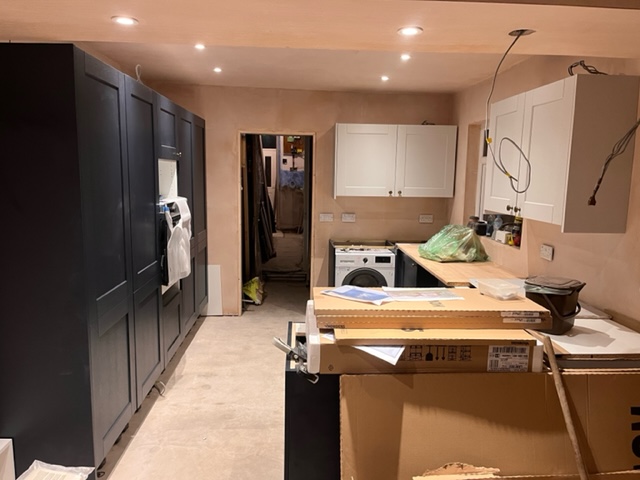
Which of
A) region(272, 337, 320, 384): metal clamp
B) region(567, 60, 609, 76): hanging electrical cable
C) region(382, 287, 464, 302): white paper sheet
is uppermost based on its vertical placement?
region(567, 60, 609, 76): hanging electrical cable

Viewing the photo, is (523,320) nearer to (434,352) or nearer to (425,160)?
(434,352)

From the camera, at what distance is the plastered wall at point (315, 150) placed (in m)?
4.88

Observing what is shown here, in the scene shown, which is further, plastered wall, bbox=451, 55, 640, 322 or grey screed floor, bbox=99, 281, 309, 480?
grey screed floor, bbox=99, 281, 309, 480

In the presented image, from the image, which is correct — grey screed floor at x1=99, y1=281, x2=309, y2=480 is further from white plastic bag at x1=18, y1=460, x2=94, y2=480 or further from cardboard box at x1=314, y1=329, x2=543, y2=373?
cardboard box at x1=314, y1=329, x2=543, y2=373

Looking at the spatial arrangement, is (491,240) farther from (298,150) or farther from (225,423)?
(298,150)

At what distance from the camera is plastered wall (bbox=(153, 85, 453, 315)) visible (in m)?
4.88

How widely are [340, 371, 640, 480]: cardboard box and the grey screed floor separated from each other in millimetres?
1094

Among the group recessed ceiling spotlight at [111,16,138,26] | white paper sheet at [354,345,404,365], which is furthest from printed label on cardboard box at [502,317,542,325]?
Result: recessed ceiling spotlight at [111,16,138,26]

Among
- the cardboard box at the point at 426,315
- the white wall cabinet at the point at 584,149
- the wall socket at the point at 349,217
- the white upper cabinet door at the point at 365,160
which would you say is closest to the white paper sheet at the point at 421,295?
the cardboard box at the point at 426,315

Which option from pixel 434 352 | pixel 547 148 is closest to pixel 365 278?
pixel 547 148

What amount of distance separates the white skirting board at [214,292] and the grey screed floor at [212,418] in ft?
1.65

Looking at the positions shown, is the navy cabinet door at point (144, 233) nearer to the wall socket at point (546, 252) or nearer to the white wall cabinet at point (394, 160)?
the white wall cabinet at point (394, 160)

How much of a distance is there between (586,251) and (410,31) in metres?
1.64

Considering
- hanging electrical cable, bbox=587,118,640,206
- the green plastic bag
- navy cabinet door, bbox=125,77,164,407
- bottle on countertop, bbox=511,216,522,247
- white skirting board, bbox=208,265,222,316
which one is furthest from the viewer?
white skirting board, bbox=208,265,222,316
